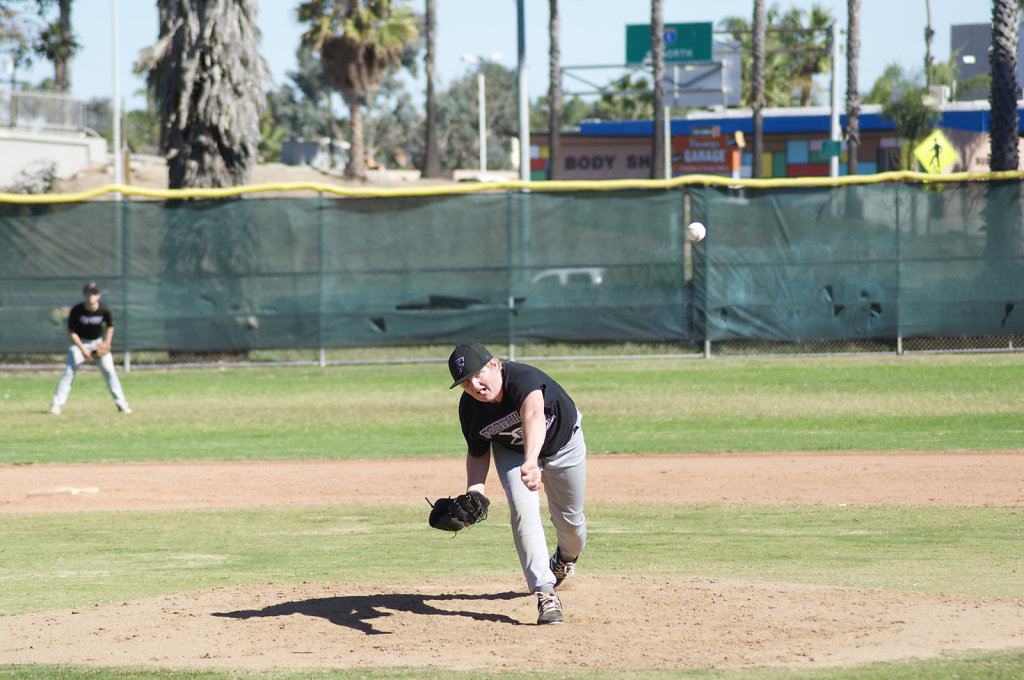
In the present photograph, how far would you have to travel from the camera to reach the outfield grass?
520 inches

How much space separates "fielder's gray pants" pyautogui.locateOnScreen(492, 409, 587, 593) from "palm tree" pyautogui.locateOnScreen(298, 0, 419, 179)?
38.7 m

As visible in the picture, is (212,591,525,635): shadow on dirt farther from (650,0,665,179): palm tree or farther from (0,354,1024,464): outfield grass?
(650,0,665,179): palm tree

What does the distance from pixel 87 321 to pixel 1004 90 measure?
53.6 ft

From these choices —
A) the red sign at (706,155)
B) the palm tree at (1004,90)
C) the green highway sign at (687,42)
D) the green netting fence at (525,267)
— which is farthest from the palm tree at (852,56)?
the green netting fence at (525,267)

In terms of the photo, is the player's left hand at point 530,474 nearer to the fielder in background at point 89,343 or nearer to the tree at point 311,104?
the fielder in background at point 89,343

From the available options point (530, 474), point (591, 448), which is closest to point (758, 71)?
point (591, 448)

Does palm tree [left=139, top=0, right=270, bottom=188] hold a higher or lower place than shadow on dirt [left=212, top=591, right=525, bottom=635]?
higher

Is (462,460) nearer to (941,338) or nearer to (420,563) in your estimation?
(420,563)

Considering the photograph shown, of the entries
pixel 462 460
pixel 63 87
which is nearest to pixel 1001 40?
pixel 462 460

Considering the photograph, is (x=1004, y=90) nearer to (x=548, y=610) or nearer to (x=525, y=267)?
(x=525, y=267)

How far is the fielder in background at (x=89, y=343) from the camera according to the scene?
15.3 metres

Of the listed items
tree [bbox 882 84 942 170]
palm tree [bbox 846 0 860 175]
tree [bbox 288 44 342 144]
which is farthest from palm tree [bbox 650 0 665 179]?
tree [bbox 288 44 342 144]

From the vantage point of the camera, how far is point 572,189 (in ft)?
64.3

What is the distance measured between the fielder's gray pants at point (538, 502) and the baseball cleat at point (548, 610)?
4 centimetres
